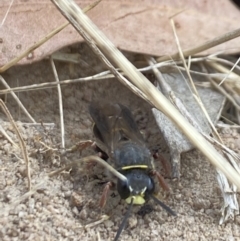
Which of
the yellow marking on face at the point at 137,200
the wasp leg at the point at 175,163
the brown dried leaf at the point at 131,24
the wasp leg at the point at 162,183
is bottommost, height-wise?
the wasp leg at the point at 175,163

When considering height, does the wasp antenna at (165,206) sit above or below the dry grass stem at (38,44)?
below

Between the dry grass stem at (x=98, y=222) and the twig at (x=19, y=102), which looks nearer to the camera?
the dry grass stem at (x=98, y=222)

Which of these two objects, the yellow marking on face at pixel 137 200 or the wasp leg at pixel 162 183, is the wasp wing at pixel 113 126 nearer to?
the wasp leg at pixel 162 183

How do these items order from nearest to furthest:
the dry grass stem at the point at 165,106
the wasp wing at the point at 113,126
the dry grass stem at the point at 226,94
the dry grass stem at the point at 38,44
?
the dry grass stem at the point at 165,106 → the dry grass stem at the point at 38,44 → the wasp wing at the point at 113,126 → the dry grass stem at the point at 226,94

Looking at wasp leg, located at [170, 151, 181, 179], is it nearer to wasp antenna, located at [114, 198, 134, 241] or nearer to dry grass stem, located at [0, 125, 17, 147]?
A: wasp antenna, located at [114, 198, 134, 241]

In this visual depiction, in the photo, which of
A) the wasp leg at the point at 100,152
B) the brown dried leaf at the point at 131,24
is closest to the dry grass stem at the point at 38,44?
the brown dried leaf at the point at 131,24

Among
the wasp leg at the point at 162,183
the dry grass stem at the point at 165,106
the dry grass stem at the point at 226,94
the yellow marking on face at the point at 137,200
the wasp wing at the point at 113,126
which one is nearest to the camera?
the dry grass stem at the point at 165,106
